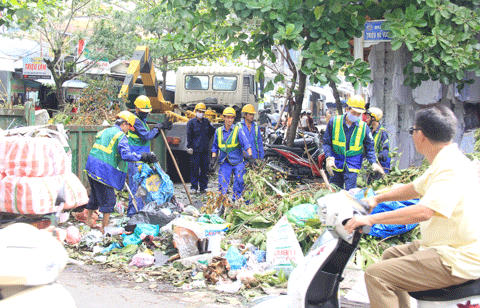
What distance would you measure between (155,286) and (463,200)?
10.3 feet

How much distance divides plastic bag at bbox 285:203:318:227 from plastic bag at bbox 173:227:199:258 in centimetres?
108

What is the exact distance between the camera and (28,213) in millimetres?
4043

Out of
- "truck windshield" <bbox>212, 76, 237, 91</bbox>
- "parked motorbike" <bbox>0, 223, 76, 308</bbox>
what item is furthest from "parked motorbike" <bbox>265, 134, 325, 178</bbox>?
"parked motorbike" <bbox>0, 223, 76, 308</bbox>

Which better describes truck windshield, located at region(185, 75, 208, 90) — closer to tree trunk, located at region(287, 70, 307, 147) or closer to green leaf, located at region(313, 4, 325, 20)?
tree trunk, located at region(287, 70, 307, 147)

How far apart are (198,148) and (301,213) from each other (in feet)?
16.1

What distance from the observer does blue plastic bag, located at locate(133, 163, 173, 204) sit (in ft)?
21.8

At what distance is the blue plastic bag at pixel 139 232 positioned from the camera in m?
5.59

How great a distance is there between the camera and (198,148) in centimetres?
966

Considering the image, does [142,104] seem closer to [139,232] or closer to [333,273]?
[139,232]

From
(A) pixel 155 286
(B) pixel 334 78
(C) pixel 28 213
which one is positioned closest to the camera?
(C) pixel 28 213

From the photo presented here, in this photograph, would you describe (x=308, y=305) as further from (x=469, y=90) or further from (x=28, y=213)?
(x=469, y=90)

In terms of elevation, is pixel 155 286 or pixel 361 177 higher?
pixel 361 177

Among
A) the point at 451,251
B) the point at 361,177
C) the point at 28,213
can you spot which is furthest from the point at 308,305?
the point at 361,177

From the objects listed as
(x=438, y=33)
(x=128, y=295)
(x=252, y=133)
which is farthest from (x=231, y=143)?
(x=128, y=295)
